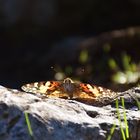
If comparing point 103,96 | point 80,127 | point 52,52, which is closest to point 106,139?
point 80,127

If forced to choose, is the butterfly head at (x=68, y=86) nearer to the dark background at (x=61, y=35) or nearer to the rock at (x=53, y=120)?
the rock at (x=53, y=120)

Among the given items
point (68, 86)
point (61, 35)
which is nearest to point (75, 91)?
point (68, 86)

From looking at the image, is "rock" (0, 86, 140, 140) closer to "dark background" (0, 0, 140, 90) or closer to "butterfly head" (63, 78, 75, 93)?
"butterfly head" (63, 78, 75, 93)

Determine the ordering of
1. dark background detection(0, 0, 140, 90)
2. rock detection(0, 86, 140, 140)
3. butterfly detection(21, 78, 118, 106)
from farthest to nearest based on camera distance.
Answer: dark background detection(0, 0, 140, 90) < butterfly detection(21, 78, 118, 106) < rock detection(0, 86, 140, 140)

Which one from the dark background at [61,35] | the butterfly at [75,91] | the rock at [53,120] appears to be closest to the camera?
the rock at [53,120]

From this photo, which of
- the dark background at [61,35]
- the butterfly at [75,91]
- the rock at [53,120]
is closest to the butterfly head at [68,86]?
the butterfly at [75,91]

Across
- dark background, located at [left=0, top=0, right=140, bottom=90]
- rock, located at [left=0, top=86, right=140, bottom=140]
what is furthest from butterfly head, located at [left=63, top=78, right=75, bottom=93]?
A: dark background, located at [left=0, top=0, right=140, bottom=90]

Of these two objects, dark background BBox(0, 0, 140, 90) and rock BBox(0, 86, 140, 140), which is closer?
rock BBox(0, 86, 140, 140)
